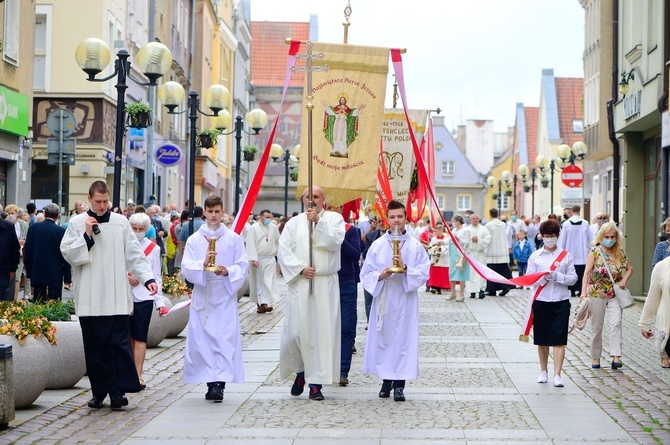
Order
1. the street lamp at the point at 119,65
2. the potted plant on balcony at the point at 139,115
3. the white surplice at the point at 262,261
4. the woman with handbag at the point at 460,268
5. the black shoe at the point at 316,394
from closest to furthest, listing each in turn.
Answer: the black shoe at the point at 316,394
the street lamp at the point at 119,65
the white surplice at the point at 262,261
the potted plant on balcony at the point at 139,115
the woman with handbag at the point at 460,268

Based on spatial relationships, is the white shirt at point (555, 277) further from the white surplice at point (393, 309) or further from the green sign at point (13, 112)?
the green sign at point (13, 112)

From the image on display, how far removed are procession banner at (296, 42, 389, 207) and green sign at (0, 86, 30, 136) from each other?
44.4 ft

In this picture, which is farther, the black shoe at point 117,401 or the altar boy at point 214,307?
the altar boy at point 214,307

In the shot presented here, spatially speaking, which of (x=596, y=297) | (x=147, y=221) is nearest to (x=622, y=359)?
(x=596, y=297)

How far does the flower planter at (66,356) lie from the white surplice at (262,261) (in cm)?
1087

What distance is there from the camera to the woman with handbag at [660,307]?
10.7m

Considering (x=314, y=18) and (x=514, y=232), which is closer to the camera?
(x=514, y=232)

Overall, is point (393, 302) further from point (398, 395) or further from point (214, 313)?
point (214, 313)

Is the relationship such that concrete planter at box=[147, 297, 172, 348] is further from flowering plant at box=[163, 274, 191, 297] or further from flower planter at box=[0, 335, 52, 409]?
flower planter at box=[0, 335, 52, 409]

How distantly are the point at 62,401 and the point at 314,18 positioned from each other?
261 feet

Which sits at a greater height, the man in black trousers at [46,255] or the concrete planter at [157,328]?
the man in black trousers at [46,255]

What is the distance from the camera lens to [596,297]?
48.4 ft

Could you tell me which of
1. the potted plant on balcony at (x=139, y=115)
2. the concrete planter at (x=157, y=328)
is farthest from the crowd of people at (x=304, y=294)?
the potted plant on balcony at (x=139, y=115)

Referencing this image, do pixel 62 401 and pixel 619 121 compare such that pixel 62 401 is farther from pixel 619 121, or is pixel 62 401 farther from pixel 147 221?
pixel 619 121
